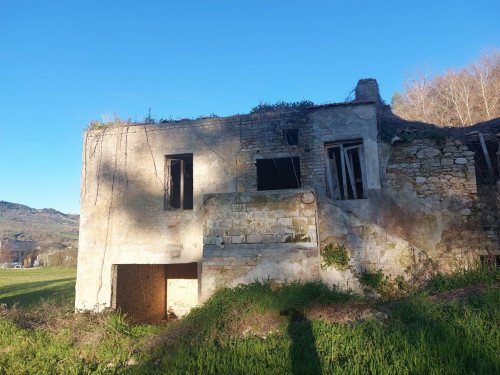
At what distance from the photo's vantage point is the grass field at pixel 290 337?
3.74 meters

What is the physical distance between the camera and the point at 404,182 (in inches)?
340

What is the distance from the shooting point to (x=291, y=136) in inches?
388

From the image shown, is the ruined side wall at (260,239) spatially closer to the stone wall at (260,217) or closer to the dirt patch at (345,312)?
the stone wall at (260,217)

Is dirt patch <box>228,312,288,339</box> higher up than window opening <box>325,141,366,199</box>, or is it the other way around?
window opening <box>325,141,366,199</box>

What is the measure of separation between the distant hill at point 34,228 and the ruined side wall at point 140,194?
143 ft

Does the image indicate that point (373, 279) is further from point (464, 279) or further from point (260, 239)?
point (260, 239)

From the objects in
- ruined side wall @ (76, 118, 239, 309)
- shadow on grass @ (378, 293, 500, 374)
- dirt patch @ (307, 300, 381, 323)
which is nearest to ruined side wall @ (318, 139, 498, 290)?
Answer: dirt patch @ (307, 300, 381, 323)

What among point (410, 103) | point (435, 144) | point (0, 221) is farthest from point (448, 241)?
point (0, 221)

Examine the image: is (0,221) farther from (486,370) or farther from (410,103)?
(486,370)

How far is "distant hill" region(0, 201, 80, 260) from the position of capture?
49281 mm

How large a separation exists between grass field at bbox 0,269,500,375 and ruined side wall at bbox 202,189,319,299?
31 cm

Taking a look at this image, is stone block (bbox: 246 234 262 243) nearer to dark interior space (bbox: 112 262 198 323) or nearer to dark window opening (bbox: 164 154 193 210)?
dark window opening (bbox: 164 154 193 210)

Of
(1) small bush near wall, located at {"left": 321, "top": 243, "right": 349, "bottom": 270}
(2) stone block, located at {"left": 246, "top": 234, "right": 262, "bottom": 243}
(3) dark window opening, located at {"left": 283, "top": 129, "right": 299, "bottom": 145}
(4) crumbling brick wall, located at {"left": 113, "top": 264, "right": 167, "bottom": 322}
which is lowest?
(4) crumbling brick wall, located at {"left": 113, "top": 264, "right": 167, "bottom": 322}

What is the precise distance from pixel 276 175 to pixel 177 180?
11.8 ft
